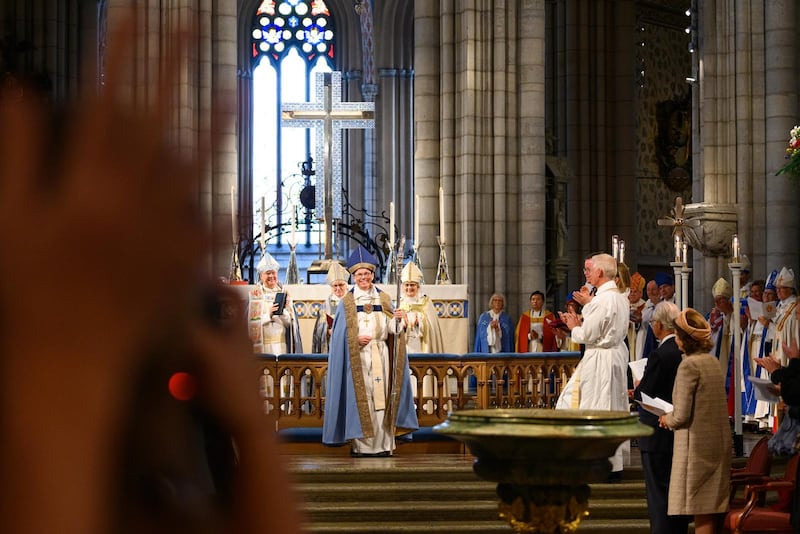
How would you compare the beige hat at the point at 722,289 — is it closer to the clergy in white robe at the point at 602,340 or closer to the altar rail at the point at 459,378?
the altar rail at the point at 459,378

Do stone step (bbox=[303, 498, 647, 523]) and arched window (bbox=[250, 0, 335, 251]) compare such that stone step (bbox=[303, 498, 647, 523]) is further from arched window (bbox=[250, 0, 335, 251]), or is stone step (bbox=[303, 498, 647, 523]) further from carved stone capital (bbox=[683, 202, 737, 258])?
arched window (bbox=[250, 0, 335, 251])

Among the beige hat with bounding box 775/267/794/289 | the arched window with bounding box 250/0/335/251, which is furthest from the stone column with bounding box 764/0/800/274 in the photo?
the arched window with bounding box 250/0/335/251

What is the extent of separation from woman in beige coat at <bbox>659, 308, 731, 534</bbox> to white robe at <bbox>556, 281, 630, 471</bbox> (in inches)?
67.1

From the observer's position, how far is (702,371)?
24.7 ft

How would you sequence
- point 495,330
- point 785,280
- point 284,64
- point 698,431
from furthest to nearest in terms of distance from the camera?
1. point 284,64
2. point 495,330
3. point 785,280
4. point 698,431

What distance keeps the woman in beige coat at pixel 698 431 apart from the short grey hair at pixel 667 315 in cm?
8

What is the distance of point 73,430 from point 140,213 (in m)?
0.10

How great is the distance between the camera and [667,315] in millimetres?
7777

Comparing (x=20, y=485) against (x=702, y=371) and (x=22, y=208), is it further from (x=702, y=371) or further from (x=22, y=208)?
(x=702, y=371)

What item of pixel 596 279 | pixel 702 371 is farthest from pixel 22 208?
pixel 596 279

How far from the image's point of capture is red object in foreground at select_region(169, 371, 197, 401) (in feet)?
2.02

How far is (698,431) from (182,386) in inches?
282

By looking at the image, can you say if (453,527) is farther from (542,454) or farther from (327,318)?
(542,454)

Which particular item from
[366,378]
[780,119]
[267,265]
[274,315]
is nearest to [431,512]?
[366,378]
